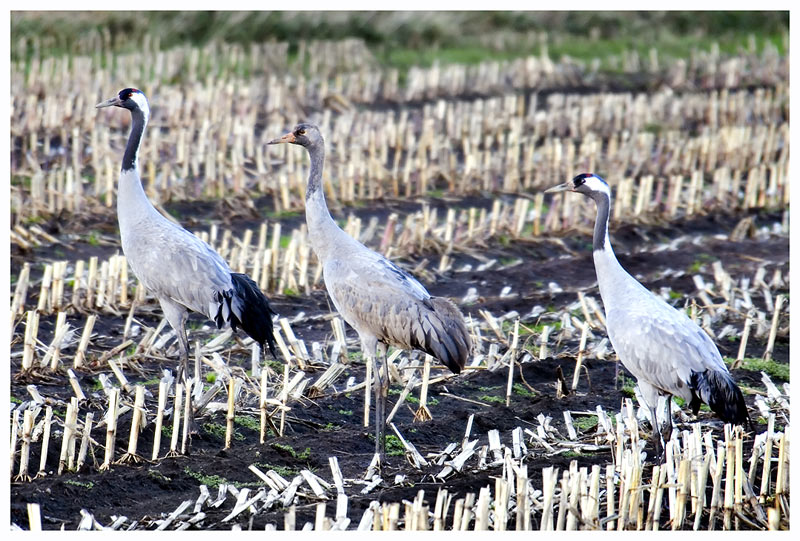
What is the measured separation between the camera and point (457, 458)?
598 centimetres

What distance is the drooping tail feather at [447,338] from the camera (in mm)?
6504

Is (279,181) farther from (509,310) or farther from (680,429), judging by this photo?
(680,429)

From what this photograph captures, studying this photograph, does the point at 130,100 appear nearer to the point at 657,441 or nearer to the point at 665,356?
the point at 665,356

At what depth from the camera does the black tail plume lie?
7.03m

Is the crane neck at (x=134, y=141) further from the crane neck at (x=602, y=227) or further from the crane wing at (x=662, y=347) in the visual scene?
the crane wing at (x=662, y=347)

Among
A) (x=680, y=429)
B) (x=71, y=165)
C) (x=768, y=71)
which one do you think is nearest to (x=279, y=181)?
(x=71, y=165)

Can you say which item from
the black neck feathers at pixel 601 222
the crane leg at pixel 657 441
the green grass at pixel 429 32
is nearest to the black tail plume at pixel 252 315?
the black neck feathers at pixel 601 222

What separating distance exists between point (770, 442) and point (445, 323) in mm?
1890

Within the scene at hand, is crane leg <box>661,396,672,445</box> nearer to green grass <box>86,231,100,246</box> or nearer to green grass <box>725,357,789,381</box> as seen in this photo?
green grass <box>725,357,789,381</box>

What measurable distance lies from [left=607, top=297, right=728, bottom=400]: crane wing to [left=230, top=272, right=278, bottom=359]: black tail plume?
82.7 inches

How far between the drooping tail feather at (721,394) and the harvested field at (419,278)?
22 centimetres

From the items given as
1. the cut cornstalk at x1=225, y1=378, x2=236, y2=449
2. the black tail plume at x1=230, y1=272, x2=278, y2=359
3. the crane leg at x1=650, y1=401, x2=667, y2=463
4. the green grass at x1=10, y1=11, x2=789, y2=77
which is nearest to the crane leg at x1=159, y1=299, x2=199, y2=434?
the black tail plume at x1=230, y1=272, x2=278, y2=359

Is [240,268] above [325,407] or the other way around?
above

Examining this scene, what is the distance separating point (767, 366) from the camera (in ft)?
25.6
